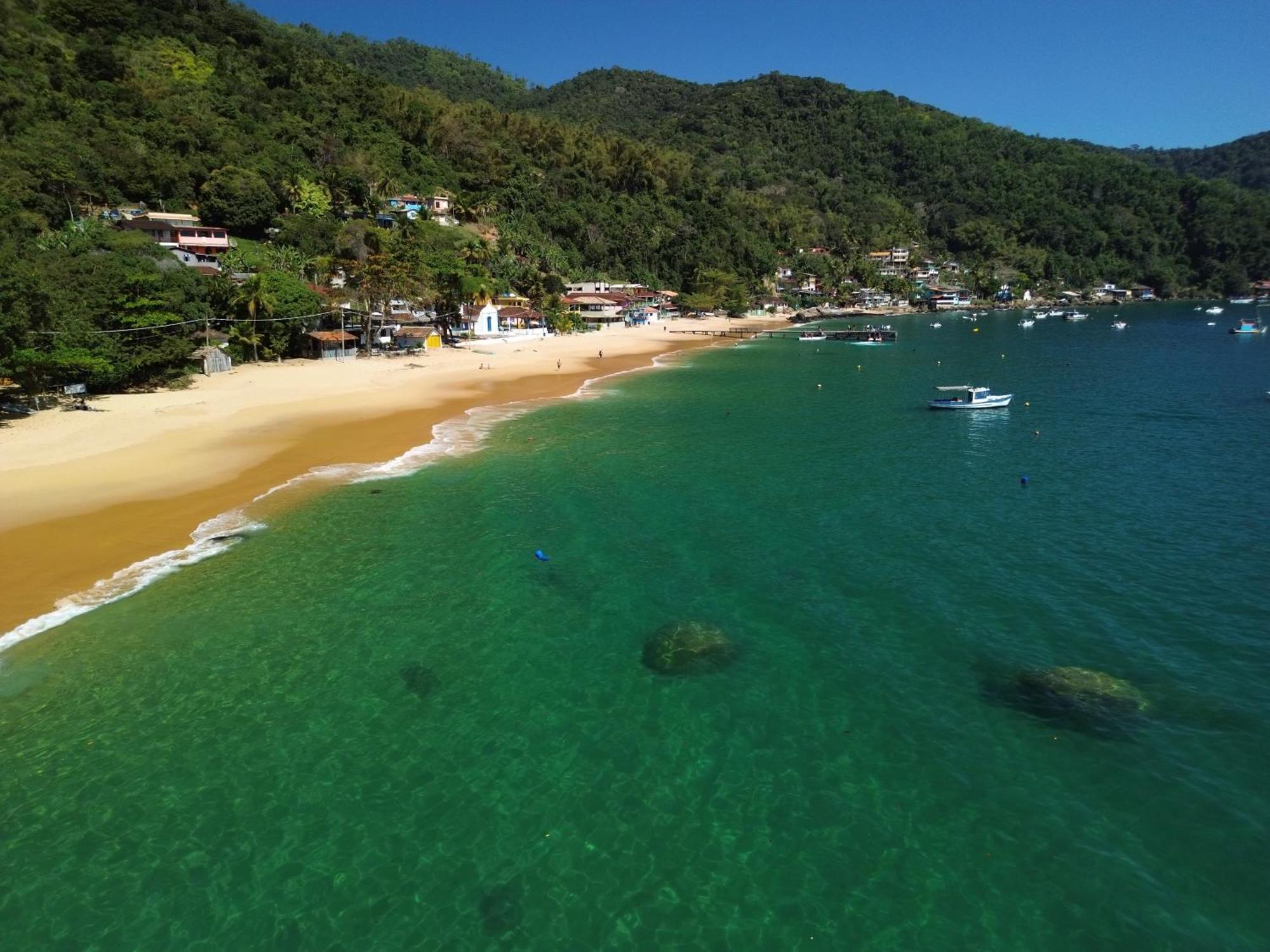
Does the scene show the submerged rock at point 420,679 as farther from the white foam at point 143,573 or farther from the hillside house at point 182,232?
the hillside house at point 182,232

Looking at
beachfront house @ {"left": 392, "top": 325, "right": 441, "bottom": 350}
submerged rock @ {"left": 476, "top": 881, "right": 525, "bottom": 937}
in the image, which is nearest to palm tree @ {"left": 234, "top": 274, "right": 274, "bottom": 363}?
beachfront house @ {"left": 392, "top": 325, "right": 441, "bottom": 350}

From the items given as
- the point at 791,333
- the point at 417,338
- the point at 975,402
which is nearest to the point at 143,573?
the point at 975,402

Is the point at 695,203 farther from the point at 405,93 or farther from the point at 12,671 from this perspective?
the point at 12,671

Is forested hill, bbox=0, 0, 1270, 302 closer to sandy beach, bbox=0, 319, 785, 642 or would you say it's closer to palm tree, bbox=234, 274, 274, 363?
palm tree, bbox=234, 274, 274, 363

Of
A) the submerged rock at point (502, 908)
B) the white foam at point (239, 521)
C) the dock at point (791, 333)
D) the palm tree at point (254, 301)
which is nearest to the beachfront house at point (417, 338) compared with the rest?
the palm tree at point (254, 301)

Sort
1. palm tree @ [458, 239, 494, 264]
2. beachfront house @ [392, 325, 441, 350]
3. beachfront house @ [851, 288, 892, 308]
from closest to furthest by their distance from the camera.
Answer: beachfront house @ [392, 325, 441, 350], palm tree @ [458, 239, 494, 264], beachfront house @ [851, 288, 892, 308]

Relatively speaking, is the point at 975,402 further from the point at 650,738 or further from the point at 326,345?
the point at 326,345
